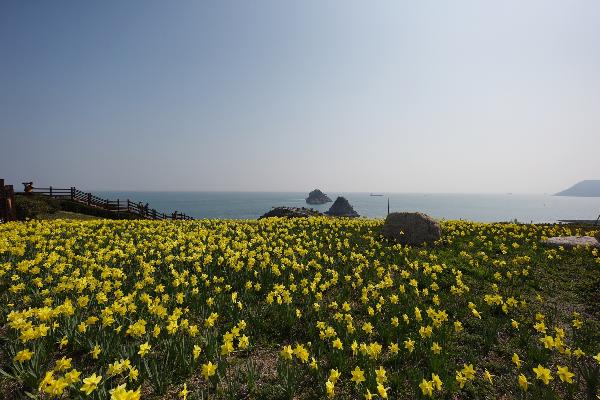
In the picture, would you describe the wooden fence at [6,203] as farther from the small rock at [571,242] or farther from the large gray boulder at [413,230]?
the small rock at [571,242]

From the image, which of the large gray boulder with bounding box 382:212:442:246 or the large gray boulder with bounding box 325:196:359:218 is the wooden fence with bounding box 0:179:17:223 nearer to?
the large gray boulder with bounding box 382:212:442:246

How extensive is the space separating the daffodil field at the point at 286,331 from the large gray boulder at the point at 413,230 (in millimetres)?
2533

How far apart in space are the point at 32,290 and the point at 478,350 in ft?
34.4

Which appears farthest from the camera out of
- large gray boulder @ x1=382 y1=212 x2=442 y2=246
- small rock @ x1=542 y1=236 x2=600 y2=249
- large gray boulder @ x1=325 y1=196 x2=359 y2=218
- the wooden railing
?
large gray boulder @ x1=325 y1=196 x2=359 y2=218

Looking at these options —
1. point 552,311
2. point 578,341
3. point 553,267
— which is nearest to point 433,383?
point 578,341

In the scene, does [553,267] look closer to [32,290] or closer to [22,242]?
[32,290]

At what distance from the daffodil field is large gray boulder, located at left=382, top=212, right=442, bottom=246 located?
2.53 metres

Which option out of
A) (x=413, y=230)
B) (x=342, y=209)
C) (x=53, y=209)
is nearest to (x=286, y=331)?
(x=413, y=230)

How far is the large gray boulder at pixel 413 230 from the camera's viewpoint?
585 inches

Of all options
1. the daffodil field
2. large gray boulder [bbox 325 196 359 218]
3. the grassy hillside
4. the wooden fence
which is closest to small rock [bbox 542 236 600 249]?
the daffodil field

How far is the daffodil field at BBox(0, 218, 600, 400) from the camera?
195 inches

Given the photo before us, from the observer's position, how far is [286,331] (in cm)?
705

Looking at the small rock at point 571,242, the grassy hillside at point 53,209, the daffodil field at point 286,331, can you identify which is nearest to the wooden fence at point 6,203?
the grassy hillside at point 53,209

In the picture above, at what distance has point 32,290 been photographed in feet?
23.8
